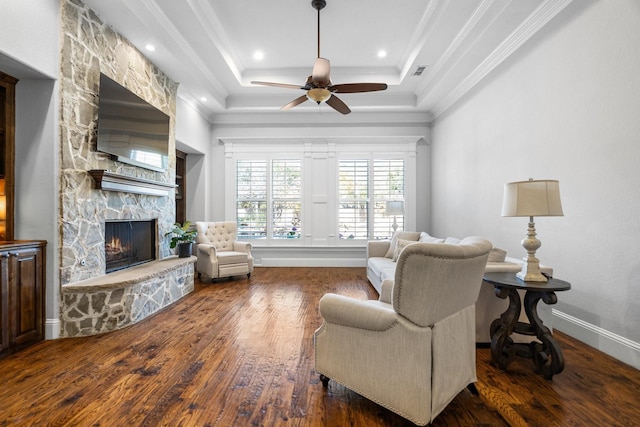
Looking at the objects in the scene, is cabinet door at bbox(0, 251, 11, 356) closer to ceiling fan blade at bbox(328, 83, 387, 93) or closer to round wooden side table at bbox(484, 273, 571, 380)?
ceiling fan blade at bbox(328, 83, 387, 93)

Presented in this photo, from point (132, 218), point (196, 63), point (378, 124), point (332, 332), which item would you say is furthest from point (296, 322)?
point (378, 124)

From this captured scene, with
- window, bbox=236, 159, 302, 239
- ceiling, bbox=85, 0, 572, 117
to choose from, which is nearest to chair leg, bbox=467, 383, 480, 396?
ceiling, bbox=85, 0, 572, 117

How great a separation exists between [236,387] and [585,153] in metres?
3.35

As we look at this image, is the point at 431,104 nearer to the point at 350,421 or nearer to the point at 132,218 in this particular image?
the point at 132,218

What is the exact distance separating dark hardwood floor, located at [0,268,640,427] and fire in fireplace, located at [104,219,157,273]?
1.00 metres

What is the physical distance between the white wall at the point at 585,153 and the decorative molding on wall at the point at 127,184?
14.6 ft

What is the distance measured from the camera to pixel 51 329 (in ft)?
9.40

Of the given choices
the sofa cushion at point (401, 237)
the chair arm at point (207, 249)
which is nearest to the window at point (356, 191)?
the sofa cushion at point (401, 237)

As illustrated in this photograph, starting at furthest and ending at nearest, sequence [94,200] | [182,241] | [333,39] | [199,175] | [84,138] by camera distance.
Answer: [199,175] < [182,241] < [333,39] < [94,200] < [84,138]

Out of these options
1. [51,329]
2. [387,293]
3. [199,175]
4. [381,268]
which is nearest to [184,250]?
[51,329]

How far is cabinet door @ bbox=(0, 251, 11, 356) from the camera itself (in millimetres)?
2449

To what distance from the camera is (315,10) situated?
3836 mm

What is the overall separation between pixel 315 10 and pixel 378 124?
3014 millimetres

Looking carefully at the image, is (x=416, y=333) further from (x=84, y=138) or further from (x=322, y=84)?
(x=84, y=138)
